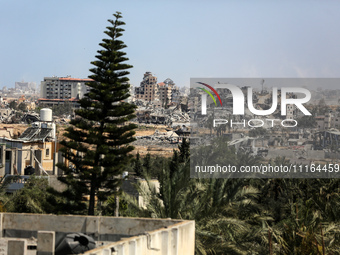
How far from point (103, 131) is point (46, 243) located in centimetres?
1261

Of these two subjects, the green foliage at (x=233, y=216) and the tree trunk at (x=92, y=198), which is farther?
the tree trunk at (x=92, y=198)

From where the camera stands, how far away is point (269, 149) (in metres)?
34.6

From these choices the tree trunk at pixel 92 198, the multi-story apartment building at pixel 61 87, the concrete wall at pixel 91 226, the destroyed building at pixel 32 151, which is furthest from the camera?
the multi-story apartment building at pixel 61 87

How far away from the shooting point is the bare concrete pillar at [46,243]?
32.8 feet

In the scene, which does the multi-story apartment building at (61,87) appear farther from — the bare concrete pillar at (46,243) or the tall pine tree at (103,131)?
the bare concrete pillar at (46,243)

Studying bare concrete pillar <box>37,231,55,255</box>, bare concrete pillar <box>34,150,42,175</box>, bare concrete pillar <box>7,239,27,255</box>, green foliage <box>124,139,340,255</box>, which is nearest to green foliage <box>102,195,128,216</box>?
green foliage <box>124,139,340,255</box>

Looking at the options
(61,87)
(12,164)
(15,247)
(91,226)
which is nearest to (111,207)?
(91,226)

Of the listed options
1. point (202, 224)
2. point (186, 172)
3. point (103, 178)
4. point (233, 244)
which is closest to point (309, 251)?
point (233, 244)

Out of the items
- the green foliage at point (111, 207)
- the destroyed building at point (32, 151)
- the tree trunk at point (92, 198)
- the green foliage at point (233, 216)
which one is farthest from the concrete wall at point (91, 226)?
the destroyed building at point (32, 151)

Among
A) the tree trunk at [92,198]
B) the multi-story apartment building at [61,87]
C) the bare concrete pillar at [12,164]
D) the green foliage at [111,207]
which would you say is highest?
the multi-story apartment building at [61,87]

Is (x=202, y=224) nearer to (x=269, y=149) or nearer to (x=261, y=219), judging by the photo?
(x=261, y=219)

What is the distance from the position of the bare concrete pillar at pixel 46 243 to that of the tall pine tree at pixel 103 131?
1188cm

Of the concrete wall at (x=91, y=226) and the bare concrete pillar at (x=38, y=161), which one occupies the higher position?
the bare concrete pillar at (x=38, y=161)

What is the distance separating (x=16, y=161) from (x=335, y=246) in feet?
80.0
